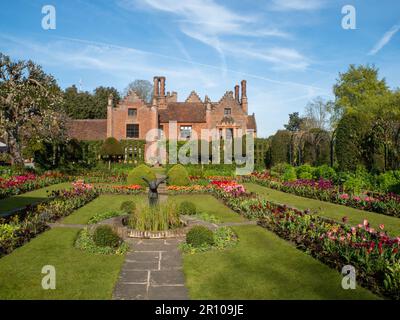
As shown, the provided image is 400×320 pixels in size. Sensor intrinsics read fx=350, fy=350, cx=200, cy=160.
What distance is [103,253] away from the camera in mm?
8117

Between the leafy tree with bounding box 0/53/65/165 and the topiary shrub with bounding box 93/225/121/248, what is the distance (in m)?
20.2

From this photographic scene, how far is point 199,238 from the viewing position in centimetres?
859

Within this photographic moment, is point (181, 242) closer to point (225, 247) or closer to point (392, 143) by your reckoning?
point (225, 247)

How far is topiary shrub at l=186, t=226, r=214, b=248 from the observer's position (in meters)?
8.56

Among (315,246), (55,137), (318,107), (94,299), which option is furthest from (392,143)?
(318,107)

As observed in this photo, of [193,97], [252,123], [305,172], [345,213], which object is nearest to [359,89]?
[252,123]

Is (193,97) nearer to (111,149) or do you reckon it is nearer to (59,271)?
(111,149)

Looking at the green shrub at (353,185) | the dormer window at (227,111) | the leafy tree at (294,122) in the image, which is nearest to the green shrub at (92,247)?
the green shrub at (353,185)

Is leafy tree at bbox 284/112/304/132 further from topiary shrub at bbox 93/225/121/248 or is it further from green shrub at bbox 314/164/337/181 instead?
topiary shrub at bbox 93/225/121/248

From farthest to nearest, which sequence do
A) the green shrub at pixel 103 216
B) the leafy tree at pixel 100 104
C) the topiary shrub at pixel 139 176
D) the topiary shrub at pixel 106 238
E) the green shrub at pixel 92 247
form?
the leafy tree at pixel 100 104
the topiary shrub at pixel 139 176
the green shrub at pixel 103 216
the topiary shrub at pixel 106 238
the green shrub at pixel 92 247

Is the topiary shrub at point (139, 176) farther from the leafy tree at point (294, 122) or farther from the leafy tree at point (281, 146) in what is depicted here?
the leafy tree at point (294, 122)

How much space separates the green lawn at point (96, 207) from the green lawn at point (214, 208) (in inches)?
113

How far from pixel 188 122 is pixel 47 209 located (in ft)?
113

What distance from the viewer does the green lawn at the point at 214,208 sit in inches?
488
